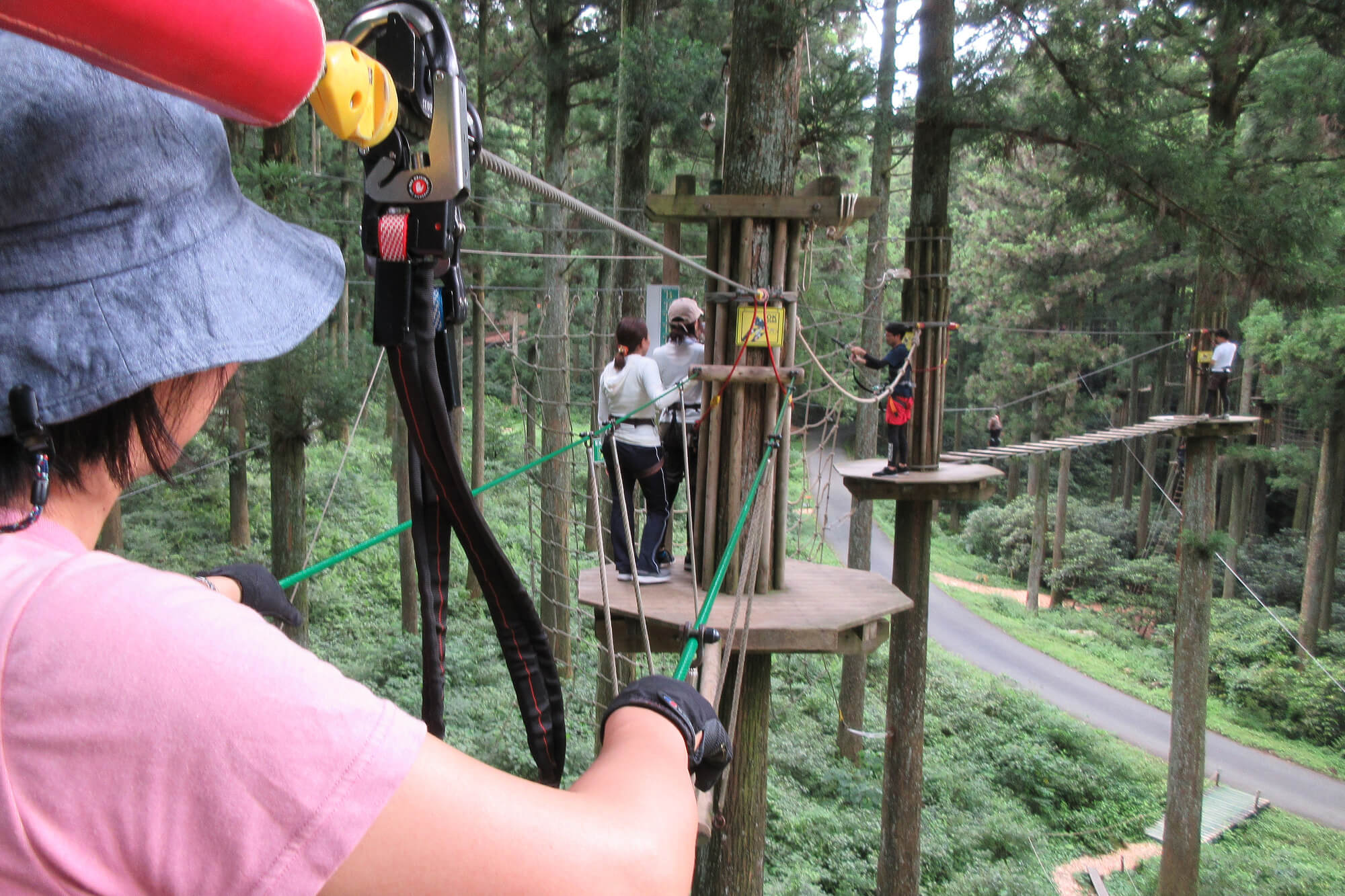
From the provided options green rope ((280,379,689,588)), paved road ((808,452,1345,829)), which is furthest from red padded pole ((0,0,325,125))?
paved road ((808,452,1345,829))

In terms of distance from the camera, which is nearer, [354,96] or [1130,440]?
[354,96]

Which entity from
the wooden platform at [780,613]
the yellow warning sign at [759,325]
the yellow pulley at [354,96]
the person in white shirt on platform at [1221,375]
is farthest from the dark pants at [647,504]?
the person in white shirt on platform at [1221,375]

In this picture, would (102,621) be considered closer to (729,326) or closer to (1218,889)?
(729,326)

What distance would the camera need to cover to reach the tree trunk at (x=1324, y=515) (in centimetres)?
1517

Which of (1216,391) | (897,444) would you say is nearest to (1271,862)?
(1216,391)

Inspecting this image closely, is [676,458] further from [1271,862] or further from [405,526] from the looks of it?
[1271,862]

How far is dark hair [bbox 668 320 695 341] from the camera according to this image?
4359 mm

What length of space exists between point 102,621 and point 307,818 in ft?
0.46

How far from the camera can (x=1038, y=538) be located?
2072cm

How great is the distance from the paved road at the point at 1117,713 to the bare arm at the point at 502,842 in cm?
1033

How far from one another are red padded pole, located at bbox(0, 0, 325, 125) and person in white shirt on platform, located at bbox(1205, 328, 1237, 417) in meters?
11.3

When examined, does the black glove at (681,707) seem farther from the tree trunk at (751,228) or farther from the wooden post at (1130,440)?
the wooden post at (1130,440)

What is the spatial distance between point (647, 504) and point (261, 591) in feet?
10.4

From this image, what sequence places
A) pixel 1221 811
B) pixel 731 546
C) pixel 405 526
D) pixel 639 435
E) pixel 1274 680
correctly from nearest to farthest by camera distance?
1. pixel 405 526
2. pixel 731 546
3. pixel 639 435
4. pixel 1221 811
5. pixel 1274 680
